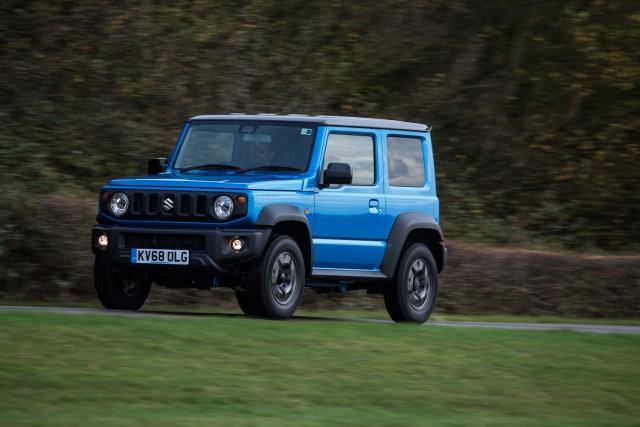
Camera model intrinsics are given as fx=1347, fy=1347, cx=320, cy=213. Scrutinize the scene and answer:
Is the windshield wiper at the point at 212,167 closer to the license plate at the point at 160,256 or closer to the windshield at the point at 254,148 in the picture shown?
the windshield at the point at 254,148

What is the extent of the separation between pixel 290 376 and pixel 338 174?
3877 mm

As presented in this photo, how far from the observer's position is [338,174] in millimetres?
12977

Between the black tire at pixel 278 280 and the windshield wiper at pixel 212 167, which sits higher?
the windshield wiper at pixel 212 167

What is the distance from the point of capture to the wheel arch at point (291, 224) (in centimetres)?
1241

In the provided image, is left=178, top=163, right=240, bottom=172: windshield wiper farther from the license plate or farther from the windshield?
the license plate

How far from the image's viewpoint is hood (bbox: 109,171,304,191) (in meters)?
12.4

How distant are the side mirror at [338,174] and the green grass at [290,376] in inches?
62.3

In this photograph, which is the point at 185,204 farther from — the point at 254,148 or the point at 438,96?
the point at 438,96

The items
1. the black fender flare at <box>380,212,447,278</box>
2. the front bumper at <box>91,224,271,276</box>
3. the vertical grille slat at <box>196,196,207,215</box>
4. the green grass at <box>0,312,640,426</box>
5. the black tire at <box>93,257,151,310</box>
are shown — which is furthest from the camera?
the black fender flare at <box>380,212,447,278</box>

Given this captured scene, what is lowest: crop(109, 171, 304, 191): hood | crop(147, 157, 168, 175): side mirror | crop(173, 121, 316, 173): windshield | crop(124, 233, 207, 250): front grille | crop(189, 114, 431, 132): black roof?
crop(124, 233, 207, 250): front grille

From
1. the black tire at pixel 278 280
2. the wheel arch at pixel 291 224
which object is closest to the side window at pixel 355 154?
the wheel arch at pixel 291 224

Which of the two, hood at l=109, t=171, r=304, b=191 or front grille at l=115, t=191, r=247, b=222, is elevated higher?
hood at l=109, t=171, r=304, b=191

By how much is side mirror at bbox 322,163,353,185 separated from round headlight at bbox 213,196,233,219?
1.20 meters

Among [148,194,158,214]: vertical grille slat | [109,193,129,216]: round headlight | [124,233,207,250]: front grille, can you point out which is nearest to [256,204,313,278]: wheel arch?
[124,233,207,250]: front grille
